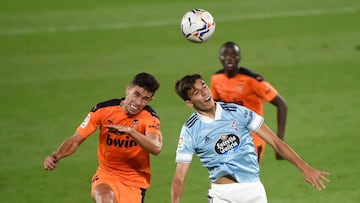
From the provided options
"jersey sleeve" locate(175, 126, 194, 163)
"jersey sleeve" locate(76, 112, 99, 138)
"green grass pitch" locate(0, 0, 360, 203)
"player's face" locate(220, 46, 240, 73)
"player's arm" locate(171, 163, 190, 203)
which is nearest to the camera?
"player's arm" locate(171, 163, 190, 203)

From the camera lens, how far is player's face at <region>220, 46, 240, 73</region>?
34.4 feet

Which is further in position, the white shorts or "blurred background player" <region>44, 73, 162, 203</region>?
"blurred background player" <region>44, 73, 162, 203</region>

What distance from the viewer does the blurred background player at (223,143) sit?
25.6ft

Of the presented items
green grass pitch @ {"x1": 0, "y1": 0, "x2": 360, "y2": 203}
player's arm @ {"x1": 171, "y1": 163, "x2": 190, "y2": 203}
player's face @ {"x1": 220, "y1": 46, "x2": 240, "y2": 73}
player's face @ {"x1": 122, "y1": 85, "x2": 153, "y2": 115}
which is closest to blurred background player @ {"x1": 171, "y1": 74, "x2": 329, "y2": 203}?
player's arm @ {"x1": 171, "y1": 163, "x2": 190, "y2": 203}

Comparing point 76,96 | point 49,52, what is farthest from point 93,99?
point 49,52

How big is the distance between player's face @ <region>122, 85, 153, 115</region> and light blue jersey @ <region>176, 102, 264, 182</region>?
68 centimetres

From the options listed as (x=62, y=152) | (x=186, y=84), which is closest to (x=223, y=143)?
(x=186, y=84)

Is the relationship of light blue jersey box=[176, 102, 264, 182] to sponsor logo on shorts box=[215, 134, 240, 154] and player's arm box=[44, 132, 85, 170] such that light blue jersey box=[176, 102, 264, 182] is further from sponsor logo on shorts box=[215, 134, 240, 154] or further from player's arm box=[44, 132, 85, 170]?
player's arm box=[44, 132, 85, 170]

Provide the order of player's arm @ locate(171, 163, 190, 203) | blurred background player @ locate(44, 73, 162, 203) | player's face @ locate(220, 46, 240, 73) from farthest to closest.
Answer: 1. player's face @ locate(220, 46, 240, 73)
2. blurred background player @ locate(44, 73, 162, 203)
3. player's arm @ locate(171, 163, 190, 203)

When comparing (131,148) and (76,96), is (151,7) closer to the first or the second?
(76,96)

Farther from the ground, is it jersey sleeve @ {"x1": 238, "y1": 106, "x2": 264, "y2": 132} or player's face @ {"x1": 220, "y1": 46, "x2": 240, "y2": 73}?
player's face @ {"x1": 220, "y1": 46, "x2": 240, "y2": 73}

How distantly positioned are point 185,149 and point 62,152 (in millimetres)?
1392

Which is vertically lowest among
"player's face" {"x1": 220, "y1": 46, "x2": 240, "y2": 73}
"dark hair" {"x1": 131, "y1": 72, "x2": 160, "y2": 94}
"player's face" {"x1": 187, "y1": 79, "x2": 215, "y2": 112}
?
"player's face" {"x1": 187, "y1": 79, "x2": 215, "y2": 112}

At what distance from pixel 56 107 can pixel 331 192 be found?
5.05m
